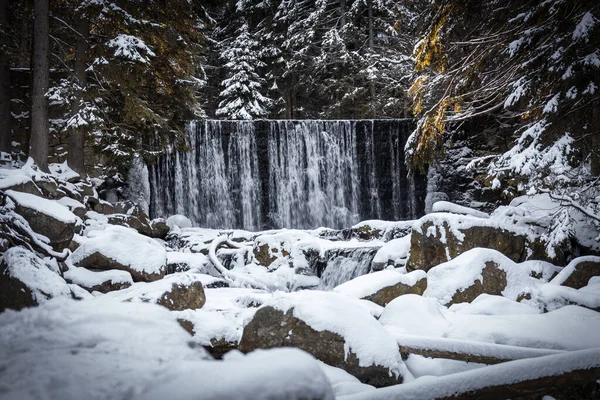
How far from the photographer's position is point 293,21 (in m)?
22.4

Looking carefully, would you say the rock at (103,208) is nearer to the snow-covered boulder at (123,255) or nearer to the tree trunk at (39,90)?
the tree trunk at (39,90)

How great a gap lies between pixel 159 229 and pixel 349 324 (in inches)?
330

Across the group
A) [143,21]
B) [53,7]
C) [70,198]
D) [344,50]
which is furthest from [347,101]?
[70,198]

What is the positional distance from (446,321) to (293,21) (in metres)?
22.4

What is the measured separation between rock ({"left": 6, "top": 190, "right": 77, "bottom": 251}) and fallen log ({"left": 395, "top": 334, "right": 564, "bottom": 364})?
552cm

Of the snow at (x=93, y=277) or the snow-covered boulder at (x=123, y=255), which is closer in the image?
the snow at (x=93, y=277)

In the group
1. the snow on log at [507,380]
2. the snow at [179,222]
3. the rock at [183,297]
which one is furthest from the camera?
the snow at [179,222]

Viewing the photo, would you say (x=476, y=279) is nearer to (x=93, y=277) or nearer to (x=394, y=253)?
(x=394, y=253)

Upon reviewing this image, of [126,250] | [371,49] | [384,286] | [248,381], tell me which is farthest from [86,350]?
[371,49]

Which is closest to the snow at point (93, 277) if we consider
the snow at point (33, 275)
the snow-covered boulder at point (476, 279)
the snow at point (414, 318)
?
the snow at point (33, 275)

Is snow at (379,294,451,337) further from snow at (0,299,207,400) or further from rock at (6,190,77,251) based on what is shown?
rock at (6,190,77,251)

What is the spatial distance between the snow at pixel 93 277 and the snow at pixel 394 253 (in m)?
5.11

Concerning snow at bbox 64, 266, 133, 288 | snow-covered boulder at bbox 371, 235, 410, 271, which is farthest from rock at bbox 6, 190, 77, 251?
Result: snow-covered boulder at bbox 371, 235, 410, 271

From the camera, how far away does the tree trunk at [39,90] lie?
8859 millimetres
